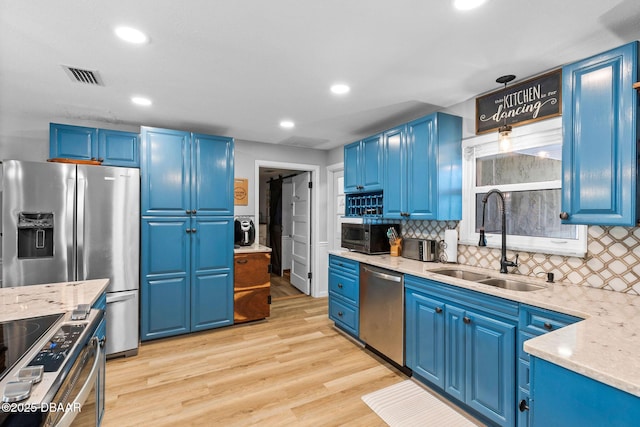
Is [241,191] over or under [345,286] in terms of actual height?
over

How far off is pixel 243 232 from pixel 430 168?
95.3 inches

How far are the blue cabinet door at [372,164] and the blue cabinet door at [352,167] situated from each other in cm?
9

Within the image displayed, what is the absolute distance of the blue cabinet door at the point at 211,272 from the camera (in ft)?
11.2

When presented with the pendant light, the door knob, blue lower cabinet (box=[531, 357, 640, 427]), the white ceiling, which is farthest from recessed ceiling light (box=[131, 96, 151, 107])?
the door knob

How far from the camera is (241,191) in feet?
14.0

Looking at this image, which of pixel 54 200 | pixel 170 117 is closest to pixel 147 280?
pixel 54 200

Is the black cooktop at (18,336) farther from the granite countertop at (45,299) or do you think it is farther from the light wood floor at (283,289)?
the light wood floor at (283,289)

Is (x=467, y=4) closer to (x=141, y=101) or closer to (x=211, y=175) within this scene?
(x=141, y=101)

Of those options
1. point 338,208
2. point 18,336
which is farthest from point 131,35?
point 338,208

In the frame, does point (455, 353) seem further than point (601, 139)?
Yes

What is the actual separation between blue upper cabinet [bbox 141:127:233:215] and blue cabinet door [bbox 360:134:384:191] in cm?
157

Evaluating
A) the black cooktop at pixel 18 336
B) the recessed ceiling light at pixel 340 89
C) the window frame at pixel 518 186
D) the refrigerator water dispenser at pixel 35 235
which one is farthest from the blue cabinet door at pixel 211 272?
the window frame at pixel 518 186

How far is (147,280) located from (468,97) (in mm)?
3592

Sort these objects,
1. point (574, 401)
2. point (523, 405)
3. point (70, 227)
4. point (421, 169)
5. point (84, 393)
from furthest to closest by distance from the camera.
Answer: point (421, 169) < point (70, 227) < point (523, 405) < point (84, 393) < point (574, 401)
